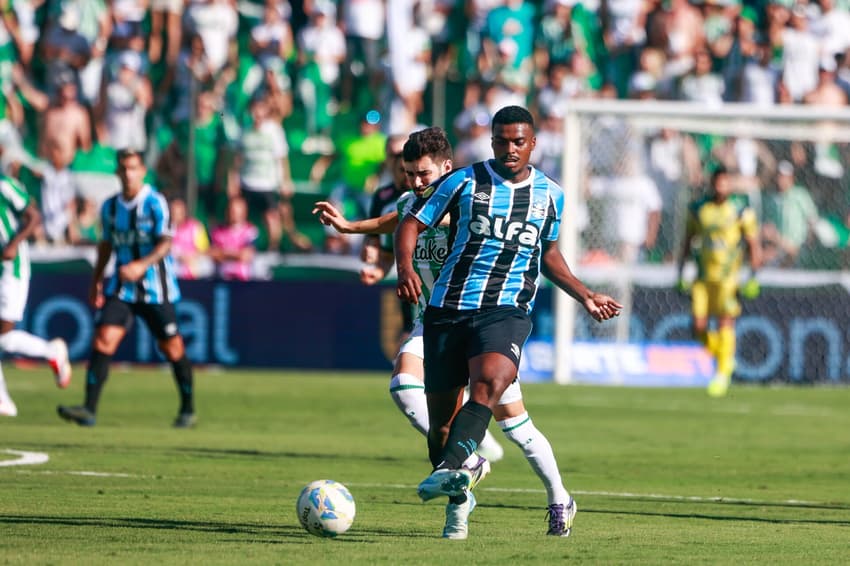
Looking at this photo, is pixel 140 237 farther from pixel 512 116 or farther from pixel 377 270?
pixel 512 116

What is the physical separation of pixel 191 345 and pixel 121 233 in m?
7.36

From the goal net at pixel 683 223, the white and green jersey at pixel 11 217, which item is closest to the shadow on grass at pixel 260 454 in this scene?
the white and green jersey at pixel 11 217

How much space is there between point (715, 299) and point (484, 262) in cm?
1324

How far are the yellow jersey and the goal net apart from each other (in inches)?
38.9

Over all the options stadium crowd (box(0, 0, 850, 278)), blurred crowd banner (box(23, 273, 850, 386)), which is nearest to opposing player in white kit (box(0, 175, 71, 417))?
blurred crowd banner (box(23, 273, 850, 386))

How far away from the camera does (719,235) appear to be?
69.1 feet

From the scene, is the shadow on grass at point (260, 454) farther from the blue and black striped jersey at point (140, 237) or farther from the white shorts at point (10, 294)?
the white shorts at point (10, 294)

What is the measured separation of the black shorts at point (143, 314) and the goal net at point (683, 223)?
767cm

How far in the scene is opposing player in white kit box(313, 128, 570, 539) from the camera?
8273mm

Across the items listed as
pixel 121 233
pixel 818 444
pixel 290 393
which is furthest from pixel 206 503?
pixel 290 393

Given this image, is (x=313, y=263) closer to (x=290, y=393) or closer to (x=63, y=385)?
(x=290, y=393)

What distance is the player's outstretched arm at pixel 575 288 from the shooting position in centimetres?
826

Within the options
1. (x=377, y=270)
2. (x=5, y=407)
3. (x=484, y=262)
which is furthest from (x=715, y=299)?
(x=484, y=262)

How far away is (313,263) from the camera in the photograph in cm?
2219
